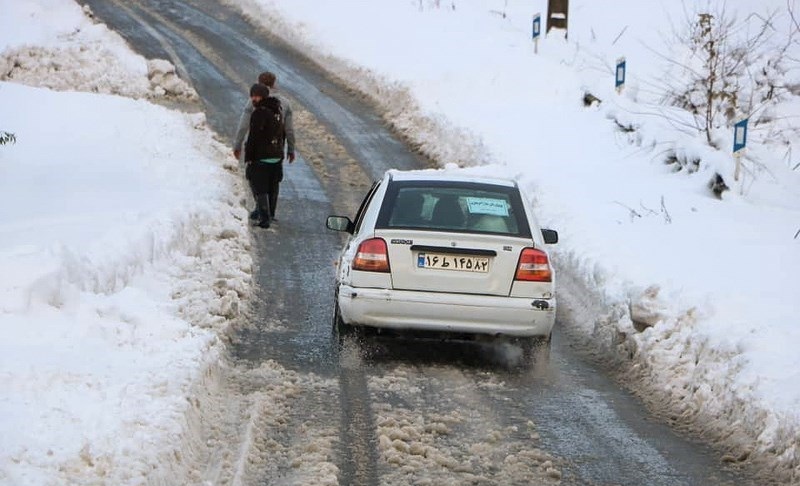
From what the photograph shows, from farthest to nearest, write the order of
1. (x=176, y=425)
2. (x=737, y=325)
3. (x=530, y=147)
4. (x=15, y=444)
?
(x=530, y=147)
(x=737, y=325)
(x=176, y=425)
(x=15, y=444)

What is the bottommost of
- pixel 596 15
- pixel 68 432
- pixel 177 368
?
pixel 596 15

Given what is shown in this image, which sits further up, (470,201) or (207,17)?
(470,201)

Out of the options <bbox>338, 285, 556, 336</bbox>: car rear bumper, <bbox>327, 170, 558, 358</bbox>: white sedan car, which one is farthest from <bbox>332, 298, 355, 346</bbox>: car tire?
<bbox>338, 285, 556, 336</bbox>: car rear bumper

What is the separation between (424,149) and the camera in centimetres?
1928

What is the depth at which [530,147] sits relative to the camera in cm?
1772

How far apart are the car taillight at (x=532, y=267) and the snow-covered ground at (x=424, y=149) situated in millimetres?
1131

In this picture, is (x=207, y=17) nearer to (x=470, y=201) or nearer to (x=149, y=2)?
(x=149, y=2)

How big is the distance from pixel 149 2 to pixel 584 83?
16782 mm

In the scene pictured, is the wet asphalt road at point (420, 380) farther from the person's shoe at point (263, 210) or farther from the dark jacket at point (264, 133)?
the dark jacket at point (264, 133)

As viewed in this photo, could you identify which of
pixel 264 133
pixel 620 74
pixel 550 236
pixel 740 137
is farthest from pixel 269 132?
pixel 620 74

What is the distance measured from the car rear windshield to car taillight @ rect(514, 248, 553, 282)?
24cm

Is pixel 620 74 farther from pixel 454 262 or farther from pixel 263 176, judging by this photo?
pixel 454 262

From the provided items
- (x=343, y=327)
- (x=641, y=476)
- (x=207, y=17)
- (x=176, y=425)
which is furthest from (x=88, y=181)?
(x=207, y=17)

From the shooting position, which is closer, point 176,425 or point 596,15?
point 176,425
